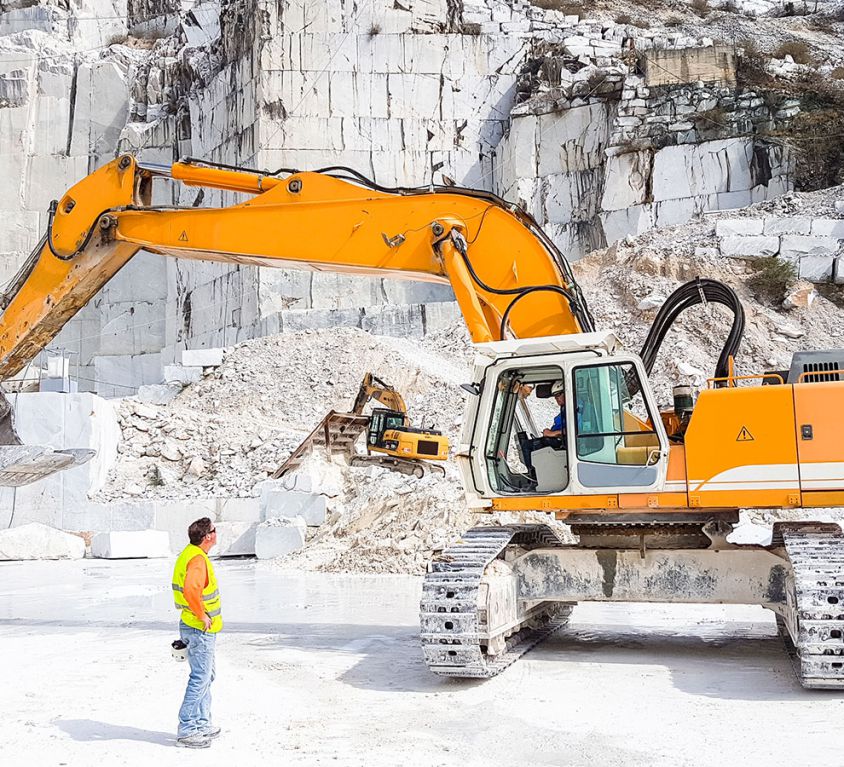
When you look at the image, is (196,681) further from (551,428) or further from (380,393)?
(380,393)

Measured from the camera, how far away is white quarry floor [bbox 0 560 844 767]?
15.0ft

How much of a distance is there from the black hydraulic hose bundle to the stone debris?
14383 millimetres

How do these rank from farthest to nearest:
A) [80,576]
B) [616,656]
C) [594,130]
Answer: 1. [594,130]
2. [80,576]
3. [616,656]

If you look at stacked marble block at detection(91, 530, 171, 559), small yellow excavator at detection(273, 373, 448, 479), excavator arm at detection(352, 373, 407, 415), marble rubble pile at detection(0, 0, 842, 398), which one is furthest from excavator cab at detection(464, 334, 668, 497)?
marble rubble pile at detection(0, 0, 842, 398)

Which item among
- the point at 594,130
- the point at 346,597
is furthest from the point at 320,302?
the point at 346,597

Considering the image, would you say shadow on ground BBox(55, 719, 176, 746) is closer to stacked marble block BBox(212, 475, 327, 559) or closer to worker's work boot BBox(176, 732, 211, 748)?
worker's work boot BBox(176, 732, 211, 748)

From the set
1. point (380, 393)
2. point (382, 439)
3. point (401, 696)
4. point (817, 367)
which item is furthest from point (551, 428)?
point (380, 393)

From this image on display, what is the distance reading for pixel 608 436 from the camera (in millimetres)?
6324

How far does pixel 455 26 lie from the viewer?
34125 millimetres

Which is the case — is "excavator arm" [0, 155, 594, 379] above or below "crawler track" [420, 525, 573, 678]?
above

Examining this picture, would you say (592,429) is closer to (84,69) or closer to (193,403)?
(193,403)

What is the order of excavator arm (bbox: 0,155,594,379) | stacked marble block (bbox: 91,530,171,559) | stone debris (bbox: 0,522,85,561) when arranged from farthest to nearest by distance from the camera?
stone debris (bbox: 0,522,85,561)
stacked marble block (bbox: 91,530,171,559)
excavator arm (bbox: 0,155,594,379)

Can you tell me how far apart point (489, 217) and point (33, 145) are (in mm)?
38798

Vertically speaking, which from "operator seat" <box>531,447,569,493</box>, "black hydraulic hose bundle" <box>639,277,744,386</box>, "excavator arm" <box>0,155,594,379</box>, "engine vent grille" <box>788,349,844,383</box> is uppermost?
"excavator arm" <box>0,155,594,379</box>
